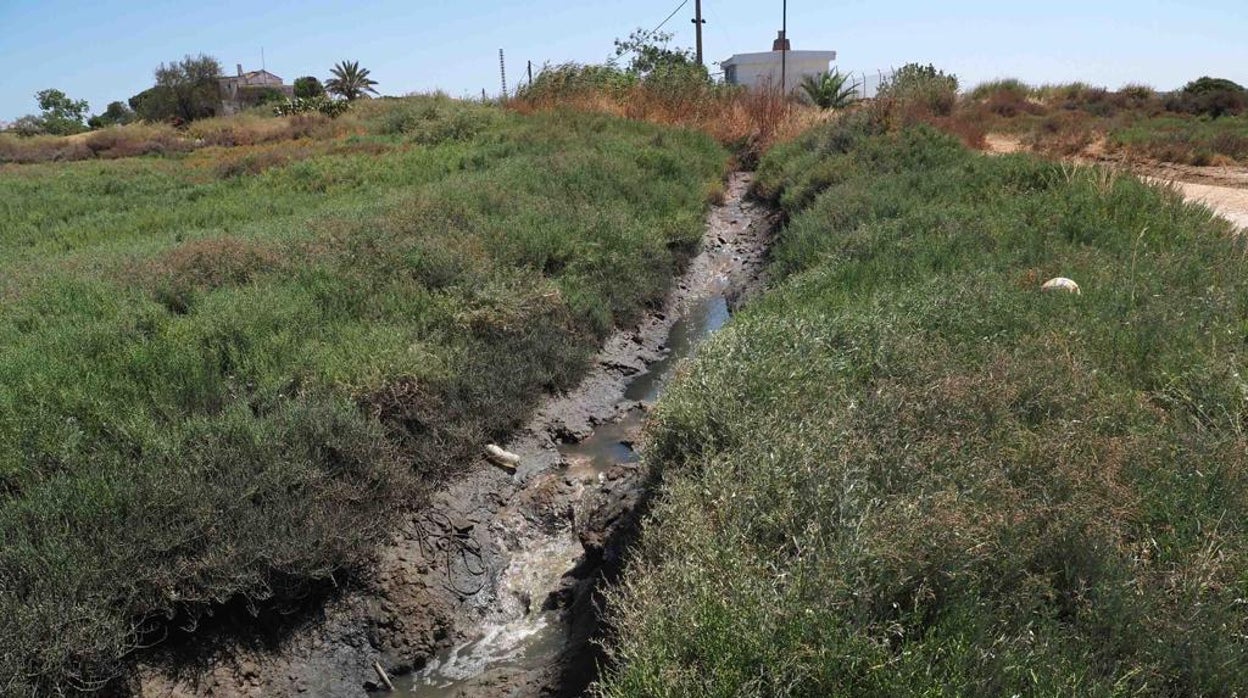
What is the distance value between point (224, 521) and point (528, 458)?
2.85 metres

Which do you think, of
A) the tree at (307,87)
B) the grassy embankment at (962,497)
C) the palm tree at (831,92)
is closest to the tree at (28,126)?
the tree at (307,87)

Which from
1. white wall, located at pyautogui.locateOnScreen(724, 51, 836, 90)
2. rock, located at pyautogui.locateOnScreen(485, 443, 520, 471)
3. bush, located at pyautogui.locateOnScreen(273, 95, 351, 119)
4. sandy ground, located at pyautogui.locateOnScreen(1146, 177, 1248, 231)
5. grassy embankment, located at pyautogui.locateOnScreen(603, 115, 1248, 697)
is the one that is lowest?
rock, located at pyautogui.locateOnScreen(485, 443, 520, 471)

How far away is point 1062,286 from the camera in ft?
21.5

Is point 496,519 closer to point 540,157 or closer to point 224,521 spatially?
point 224,521

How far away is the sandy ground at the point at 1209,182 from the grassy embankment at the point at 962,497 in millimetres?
4686

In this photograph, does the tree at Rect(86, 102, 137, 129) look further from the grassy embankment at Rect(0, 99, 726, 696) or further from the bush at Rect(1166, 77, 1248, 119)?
the bush at Rect(1166, 77, 1248, 119)

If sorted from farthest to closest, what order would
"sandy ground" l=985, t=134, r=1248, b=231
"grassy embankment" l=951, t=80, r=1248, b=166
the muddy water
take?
1. "grassy embankment" l=951, t=80, r=1248, b=166
2. "sandy ground" l=985, t=134, r=1248, b=231
3. the muddy water

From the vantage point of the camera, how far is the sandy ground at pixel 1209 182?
36.0ft

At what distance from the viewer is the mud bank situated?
4.76 m

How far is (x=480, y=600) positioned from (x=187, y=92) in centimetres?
5164

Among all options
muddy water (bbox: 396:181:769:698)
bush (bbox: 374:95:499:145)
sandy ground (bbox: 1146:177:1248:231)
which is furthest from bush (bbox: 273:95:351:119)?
sandy ground (bbox: 1146:177:1248:231)

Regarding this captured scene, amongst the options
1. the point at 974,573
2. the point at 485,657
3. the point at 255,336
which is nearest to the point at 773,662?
the point at 974,573

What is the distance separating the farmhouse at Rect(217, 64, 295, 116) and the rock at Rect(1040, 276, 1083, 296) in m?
46.0

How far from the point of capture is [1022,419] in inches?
177
